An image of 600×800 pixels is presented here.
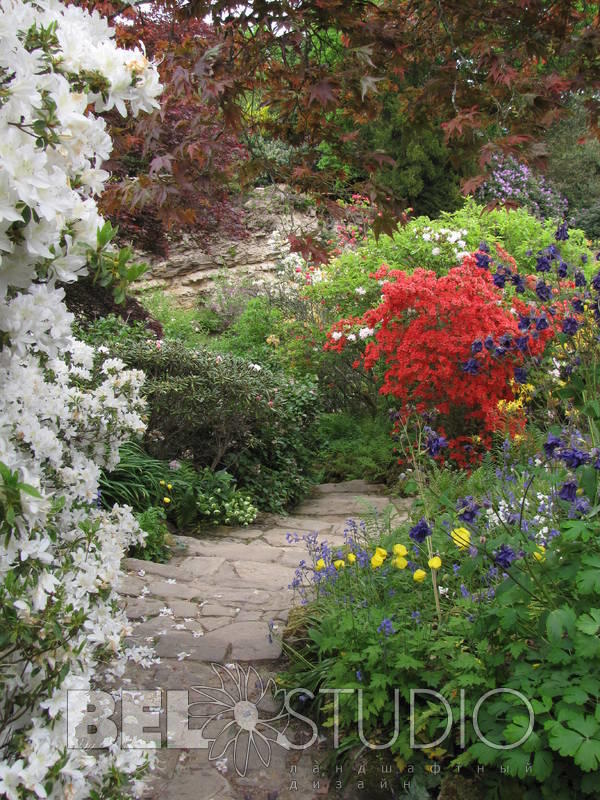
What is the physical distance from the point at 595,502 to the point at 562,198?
1509 centimetres

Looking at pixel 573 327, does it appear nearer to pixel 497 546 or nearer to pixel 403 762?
pixel 497 546

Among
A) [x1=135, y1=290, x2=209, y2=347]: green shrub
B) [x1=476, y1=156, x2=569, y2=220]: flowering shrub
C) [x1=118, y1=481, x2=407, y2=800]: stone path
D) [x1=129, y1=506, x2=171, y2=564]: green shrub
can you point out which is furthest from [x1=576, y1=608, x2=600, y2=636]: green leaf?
[x1=476, y1=156, x2=569, y2=220]: flowering shrub

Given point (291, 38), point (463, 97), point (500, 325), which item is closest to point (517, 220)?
point (500, 325)

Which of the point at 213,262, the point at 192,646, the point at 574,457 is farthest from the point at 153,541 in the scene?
the point at 213,262

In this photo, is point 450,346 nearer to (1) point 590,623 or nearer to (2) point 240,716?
(2) point 240,716

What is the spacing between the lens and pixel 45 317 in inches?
53.9

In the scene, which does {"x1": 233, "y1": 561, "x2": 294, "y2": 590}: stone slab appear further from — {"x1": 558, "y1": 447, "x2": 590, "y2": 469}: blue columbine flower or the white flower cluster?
the white flower cluster

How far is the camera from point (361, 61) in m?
2.95

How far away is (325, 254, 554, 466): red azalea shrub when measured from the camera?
523cm

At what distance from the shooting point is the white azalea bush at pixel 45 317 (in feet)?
4.02

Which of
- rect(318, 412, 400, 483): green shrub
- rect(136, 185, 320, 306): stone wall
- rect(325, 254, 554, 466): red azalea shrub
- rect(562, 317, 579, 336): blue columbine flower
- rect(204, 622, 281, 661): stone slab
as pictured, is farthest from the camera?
rect(136, 185, 320, 306): stone wall

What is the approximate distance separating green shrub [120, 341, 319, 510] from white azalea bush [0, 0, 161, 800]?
3.55 meters

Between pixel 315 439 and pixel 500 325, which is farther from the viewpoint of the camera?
pixel 315 439

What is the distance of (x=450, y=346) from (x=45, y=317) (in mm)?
4166
